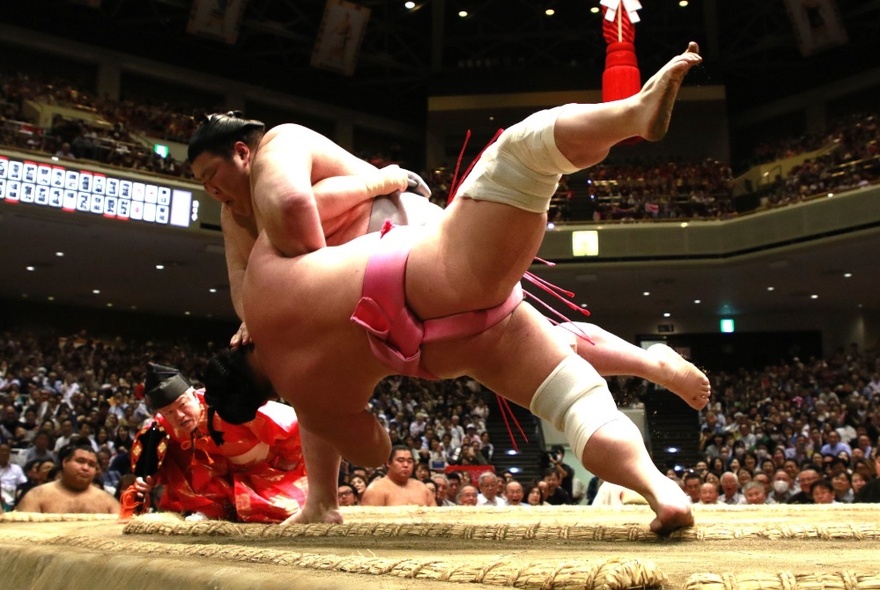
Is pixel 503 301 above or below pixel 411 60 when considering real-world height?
below

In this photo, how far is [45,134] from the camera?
834cm

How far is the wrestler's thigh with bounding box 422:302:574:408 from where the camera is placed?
1.11m

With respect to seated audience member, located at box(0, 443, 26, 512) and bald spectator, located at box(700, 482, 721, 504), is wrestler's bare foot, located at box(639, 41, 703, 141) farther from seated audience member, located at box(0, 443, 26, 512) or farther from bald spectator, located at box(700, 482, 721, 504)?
seated audience member, located at box(0, 443, 26, 512)

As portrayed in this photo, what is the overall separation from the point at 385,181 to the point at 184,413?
0.83 m

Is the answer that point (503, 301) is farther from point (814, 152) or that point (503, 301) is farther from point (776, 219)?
point (814, 152)

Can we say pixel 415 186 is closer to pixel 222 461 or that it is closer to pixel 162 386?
pixel 162 386

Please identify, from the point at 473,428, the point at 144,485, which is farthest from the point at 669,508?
the point at 473,428

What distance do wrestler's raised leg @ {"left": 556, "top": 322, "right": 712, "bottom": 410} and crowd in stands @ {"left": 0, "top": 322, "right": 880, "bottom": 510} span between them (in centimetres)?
225

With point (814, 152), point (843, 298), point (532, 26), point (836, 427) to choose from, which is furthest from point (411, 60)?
point (836, 427)

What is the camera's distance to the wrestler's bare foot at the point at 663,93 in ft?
2.94

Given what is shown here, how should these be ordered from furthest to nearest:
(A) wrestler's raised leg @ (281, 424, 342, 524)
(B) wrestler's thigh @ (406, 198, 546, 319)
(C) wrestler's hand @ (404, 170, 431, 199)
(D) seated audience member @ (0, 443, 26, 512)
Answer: (D) seated audience member @ (0, 443, 26, 512)
(A) wrestler's raised leg @ (281, 424, 342, 524)
(C) wrestler's hand @ (404, 170, 431, 199)
(B) wrestler's thigh @ (406, 198, 546, 319)

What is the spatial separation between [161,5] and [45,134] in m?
3.17

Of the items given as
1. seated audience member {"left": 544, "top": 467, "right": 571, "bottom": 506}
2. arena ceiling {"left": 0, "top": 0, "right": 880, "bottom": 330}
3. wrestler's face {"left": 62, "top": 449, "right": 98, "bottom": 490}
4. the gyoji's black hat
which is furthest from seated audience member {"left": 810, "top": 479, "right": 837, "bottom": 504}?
arena ceiling {"left": 0, "top": 0, "right": 880, "bottom": 330}

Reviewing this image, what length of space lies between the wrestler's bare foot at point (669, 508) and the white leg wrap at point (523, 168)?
36 centimetres
